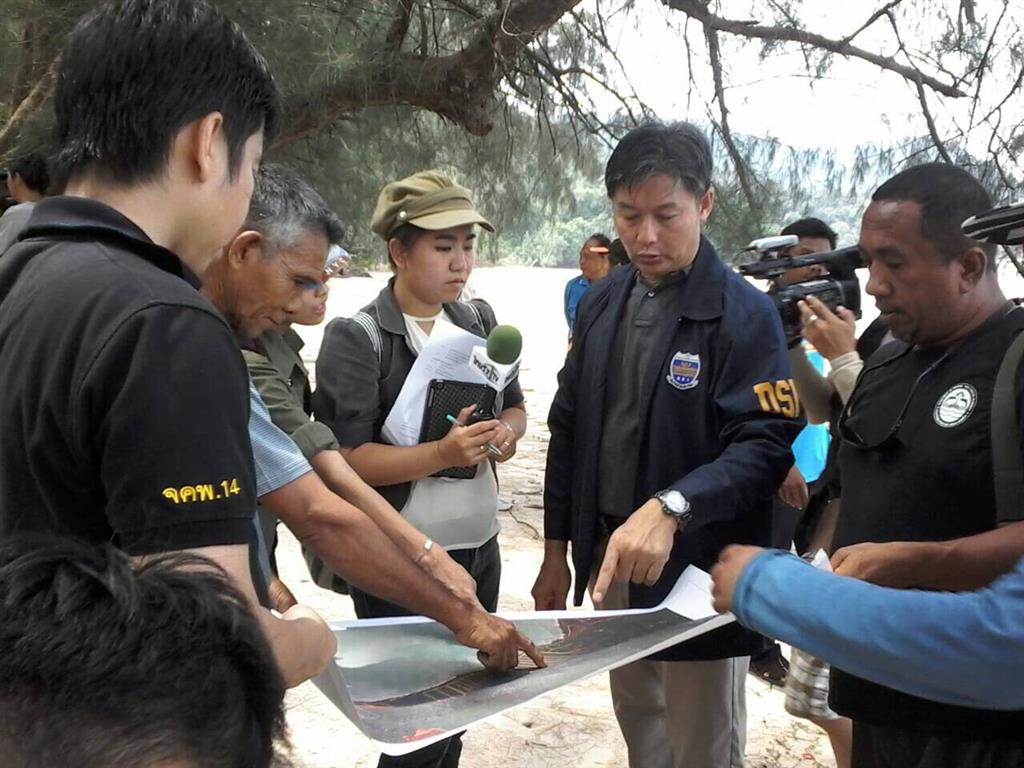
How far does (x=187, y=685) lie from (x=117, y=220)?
0.61 m

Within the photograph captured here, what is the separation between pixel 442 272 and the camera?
2.45 metres

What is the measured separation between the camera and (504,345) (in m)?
2.33

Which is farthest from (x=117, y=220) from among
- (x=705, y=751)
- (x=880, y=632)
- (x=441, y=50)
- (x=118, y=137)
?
(x=441, y=50)

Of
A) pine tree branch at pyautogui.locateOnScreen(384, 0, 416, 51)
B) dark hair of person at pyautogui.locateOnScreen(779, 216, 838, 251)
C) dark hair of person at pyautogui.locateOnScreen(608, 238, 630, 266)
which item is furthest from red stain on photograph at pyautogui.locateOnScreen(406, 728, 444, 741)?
dark hair of person at pyautogui.locateOnScreen(608, 238, 630, 266)

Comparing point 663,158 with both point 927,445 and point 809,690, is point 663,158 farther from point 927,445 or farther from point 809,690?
point 809,690

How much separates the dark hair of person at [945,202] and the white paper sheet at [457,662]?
2.80 ft

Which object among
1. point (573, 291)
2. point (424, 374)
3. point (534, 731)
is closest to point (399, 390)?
point (424, 374)

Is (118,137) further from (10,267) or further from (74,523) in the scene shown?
(74,523)

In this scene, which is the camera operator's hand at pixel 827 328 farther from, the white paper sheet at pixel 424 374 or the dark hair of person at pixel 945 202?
the white paper sheet at pixel 424 374

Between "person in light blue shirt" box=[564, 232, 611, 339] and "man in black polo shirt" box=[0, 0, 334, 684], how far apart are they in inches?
219

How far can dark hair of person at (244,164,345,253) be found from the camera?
1.85 metres

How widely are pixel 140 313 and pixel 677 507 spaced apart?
1.28 metres

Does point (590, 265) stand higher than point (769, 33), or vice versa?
point (769, 33)

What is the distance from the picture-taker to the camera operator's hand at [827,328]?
2473mm
